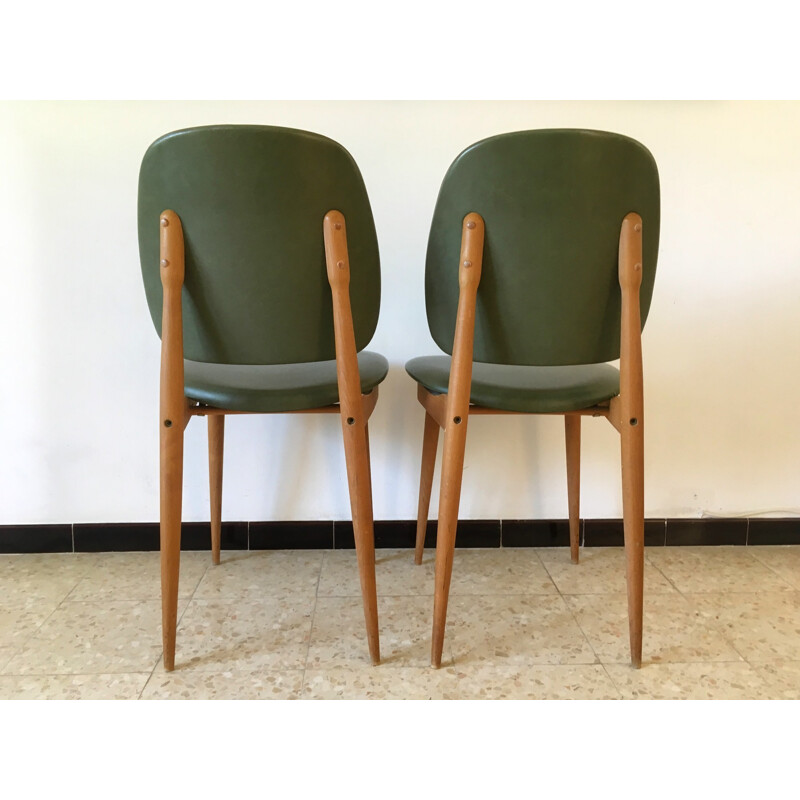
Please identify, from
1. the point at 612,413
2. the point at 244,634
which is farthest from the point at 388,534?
the point at 612,413

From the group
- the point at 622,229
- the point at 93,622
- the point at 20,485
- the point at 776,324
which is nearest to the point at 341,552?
the point at 93,622

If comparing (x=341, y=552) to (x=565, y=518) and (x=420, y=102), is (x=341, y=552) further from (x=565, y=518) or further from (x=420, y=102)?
(x=420, y=102)

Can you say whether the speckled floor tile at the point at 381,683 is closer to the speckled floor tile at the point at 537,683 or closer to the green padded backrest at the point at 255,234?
the speckled floor tile at the point at 537,683

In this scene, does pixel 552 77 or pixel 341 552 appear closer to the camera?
pixel 552 77

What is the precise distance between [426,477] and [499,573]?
0.29m

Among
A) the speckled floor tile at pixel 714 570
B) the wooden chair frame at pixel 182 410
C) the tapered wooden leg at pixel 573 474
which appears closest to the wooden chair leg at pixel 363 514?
the wooden chair frame at pixel 182 410

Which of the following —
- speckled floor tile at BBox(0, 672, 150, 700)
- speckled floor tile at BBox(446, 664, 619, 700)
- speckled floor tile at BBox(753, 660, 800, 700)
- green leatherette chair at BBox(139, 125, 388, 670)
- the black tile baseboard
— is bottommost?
speckled floor tile at BBox(753, 660, 800, 700)

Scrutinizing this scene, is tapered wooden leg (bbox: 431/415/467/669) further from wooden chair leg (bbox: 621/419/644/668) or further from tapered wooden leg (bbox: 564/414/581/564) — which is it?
tapered wooden leg (bbox: 564/414/581/564)

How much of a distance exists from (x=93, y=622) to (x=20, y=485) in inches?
21.5

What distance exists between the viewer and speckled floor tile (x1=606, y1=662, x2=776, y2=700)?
1.11 m

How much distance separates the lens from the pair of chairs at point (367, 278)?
40.8 inches

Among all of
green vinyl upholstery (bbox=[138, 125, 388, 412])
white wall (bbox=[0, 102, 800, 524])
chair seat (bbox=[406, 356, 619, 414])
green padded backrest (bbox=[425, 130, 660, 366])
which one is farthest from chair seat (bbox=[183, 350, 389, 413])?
white wall (bbox=[0, 102, 800, 524])

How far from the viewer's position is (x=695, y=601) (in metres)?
1.44

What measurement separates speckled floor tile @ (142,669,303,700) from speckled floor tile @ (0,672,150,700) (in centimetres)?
3
